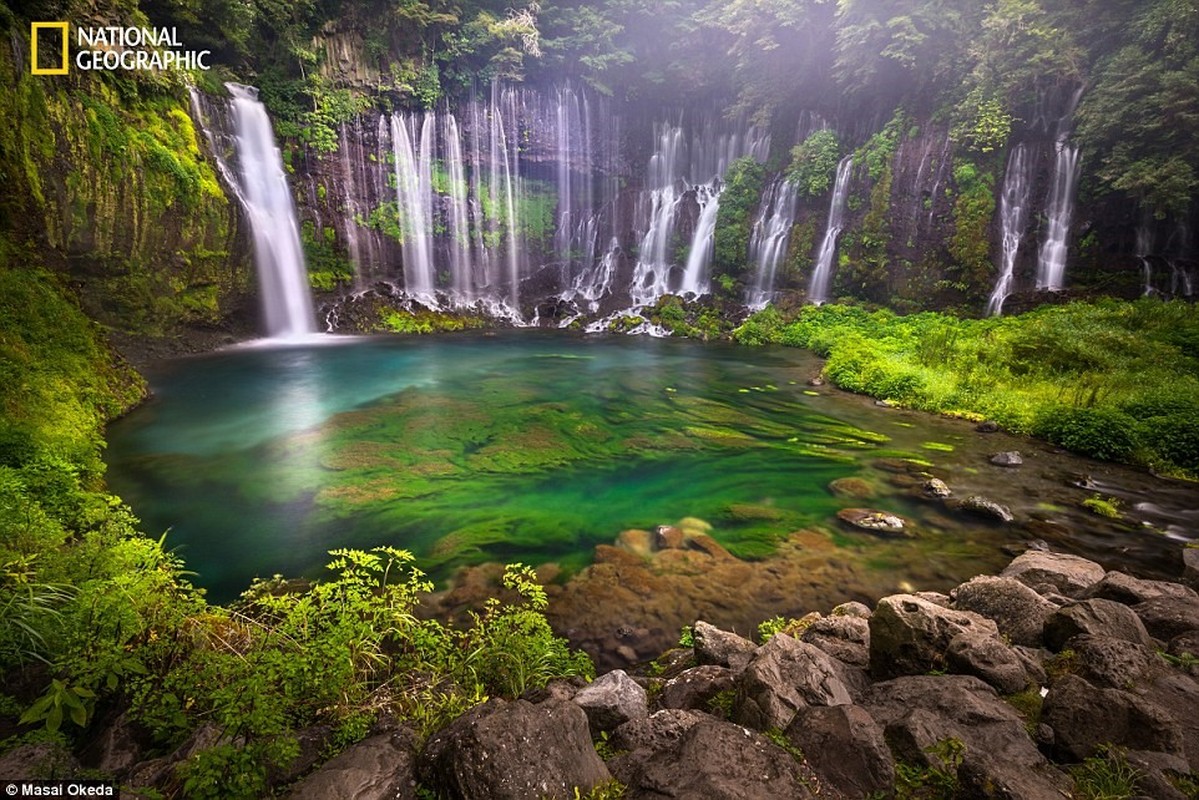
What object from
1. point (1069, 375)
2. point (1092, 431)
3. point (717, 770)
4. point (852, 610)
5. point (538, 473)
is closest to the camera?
point (717, 770)

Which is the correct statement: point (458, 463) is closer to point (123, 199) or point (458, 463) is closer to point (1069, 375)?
point (1069, 375)

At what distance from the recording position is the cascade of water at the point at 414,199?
28516 mm

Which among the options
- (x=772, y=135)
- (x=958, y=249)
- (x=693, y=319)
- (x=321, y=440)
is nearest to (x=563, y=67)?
(x=772, y=135)

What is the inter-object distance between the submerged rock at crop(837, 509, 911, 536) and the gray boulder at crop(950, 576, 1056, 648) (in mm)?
2120

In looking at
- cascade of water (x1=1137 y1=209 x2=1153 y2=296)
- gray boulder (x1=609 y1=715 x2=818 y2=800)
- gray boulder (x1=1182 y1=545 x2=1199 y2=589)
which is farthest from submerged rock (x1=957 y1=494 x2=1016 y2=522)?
cascade of water (x1=1137 y1=209 x2=1153 y2=296)

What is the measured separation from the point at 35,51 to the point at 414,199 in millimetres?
15756

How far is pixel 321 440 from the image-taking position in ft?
32.7

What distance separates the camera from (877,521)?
6840 millimetres

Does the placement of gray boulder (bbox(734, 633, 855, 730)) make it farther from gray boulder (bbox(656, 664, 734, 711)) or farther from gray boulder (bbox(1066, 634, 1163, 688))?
gray boulder (bbox(1066, 634, 1163, 688))

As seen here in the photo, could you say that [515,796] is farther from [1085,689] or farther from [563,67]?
[563,67]

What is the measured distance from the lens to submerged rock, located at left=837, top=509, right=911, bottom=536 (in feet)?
22.0

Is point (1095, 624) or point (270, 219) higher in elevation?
point (270, 219)

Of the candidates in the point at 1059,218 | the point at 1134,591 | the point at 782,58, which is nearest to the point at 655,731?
the point at 1134,591

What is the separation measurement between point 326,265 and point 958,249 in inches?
1173
